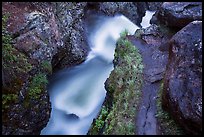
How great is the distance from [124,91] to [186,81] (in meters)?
2.49

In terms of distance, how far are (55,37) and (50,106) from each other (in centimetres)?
289

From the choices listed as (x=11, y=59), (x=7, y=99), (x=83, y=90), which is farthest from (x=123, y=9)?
(x=7, y=99)

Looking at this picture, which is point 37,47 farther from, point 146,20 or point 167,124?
point 146,20

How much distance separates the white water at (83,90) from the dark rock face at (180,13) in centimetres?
278

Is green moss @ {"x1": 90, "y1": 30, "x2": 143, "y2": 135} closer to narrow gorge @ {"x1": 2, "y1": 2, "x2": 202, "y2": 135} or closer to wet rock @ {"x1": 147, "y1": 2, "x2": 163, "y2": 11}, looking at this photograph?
narrow gorge @ {"x1": 2, "y1": 2, "x2": 202, "y2": 135}

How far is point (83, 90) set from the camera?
12172 millimetres

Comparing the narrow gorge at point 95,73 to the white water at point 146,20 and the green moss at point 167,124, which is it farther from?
the white water at point 146,20

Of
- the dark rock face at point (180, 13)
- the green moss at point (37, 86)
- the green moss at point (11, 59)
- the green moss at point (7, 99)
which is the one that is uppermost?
the dark rock face at point (180, 13)

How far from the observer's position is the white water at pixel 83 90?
35.8 ft

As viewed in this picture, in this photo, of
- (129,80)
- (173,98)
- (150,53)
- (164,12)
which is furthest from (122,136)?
(164,12)

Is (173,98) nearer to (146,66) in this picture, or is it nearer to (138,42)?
(146,66)

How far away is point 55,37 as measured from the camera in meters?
12.0

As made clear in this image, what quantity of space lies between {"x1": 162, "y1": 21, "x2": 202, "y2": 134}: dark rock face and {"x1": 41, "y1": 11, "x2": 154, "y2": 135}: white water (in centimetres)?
347

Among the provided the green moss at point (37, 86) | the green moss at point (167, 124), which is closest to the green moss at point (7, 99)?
the green moss at point (37, 86)
